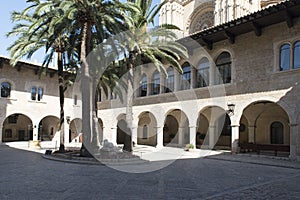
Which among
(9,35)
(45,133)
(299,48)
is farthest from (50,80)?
(299,48)

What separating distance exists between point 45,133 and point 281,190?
3174 cm

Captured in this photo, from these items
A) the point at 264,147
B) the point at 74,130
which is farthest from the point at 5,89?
the point at 264,147

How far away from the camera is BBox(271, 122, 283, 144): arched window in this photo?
21.5 metres

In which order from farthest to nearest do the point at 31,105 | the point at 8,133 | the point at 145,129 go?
the point at 8,133, the point at 145,129, the point at 31,105

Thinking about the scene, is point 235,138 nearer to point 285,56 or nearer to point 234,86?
point 234,86

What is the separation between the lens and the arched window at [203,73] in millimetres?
20980

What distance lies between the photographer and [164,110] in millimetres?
23875

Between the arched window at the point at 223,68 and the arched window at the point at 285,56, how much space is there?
3.72 m

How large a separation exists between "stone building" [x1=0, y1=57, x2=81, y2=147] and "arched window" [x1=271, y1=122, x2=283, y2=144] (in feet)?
67.6

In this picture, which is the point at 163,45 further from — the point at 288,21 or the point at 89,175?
the point at 89,175

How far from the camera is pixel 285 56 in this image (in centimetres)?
1650

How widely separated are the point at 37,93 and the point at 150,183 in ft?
82.5

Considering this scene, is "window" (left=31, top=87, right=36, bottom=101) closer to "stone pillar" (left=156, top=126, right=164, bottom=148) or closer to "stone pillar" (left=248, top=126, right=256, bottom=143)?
"stone pillar" (left=156, top=126, right=164, bottom=148)

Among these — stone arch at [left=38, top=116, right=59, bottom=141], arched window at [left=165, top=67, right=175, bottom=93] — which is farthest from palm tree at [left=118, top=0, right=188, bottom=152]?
stone arch at [left=38, top=116, right=59, bottom=141]
